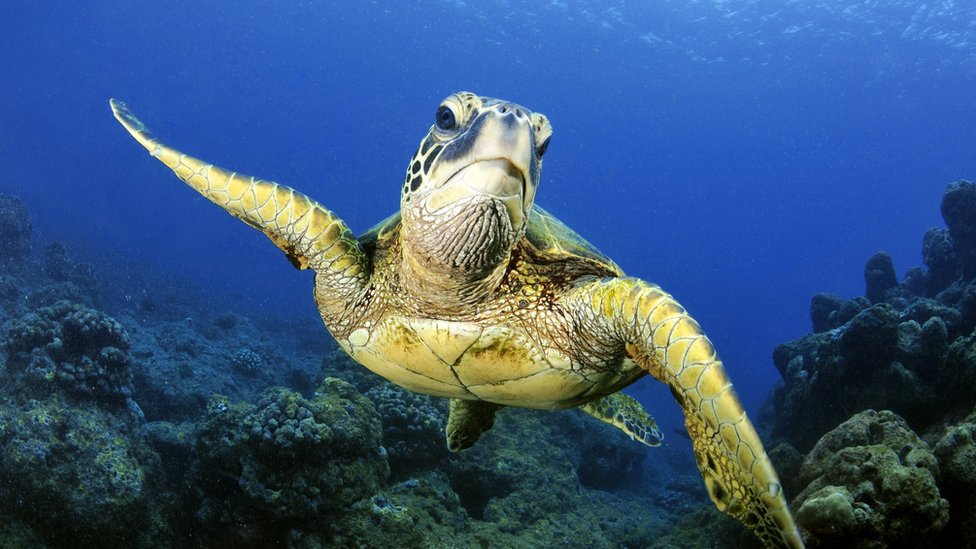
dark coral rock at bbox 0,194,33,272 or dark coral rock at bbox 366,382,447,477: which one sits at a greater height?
dark coral rock at bbox 0,194,33,272

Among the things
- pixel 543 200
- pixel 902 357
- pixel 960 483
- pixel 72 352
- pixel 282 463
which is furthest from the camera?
pixel 543 200

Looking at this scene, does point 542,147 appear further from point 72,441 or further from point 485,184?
point 72,441

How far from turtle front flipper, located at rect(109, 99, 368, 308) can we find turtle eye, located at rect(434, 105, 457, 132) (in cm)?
94

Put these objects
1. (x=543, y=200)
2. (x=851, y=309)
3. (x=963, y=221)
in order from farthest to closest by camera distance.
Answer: (x=543, y=200) < (x=963, y=221) < (x=851, y=309)

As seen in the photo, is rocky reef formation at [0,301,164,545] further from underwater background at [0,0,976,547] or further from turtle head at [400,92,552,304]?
turtle head at [400,92,552,304]

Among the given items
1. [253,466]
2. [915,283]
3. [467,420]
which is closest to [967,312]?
[915,283]

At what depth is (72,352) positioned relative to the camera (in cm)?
558

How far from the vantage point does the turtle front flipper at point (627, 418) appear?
4340 millimetres

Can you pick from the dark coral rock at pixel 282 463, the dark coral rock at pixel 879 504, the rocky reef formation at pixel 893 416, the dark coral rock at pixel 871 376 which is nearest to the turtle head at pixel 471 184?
the dark coral rock at pixel 879 504

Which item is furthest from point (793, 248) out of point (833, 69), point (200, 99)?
point (200, 99)

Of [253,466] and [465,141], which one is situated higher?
[465,141]

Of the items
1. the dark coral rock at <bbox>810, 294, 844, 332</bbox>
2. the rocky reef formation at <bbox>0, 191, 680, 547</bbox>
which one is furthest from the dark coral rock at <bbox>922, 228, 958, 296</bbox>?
the rocky reef formation at <bbox>0, 191, 680, 547</bbox>

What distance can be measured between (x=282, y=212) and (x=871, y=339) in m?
6.86

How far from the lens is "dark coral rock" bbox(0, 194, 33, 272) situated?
1284cm
